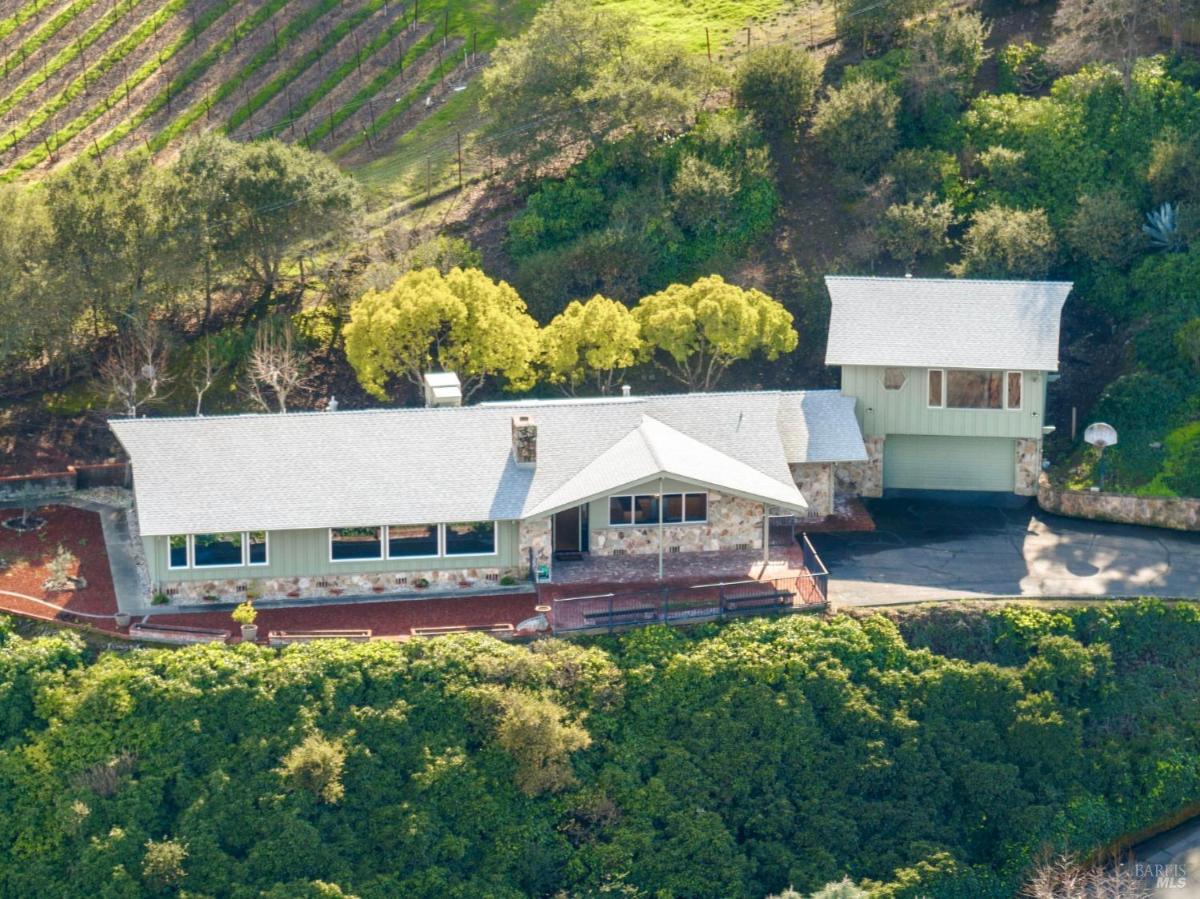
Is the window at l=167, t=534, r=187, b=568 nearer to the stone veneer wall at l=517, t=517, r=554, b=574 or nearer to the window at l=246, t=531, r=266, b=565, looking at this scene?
the window at l=246, t=531, r=266, b=565

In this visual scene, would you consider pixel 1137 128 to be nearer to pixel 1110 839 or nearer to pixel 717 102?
pixel 717 102

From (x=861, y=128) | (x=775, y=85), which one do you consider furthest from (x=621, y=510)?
(x=775, y=85)

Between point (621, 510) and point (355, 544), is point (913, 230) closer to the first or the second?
point (621, 510)

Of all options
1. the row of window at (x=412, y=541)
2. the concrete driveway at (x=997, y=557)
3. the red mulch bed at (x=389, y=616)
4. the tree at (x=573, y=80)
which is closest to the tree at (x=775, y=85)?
the tree at (x=573, y=80)

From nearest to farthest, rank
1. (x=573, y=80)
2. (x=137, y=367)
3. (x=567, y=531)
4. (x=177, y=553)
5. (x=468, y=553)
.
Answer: (x=177, y=553) → (x=468, y=553) → (x=567, y=531) → (x=137, y=367) → (x=573, y=80)

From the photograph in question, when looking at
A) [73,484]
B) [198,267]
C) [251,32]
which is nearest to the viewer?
[73,484]

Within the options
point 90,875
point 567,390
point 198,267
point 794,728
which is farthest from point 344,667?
point 198,267

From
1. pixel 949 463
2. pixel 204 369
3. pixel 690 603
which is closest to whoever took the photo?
pixel 690 603
